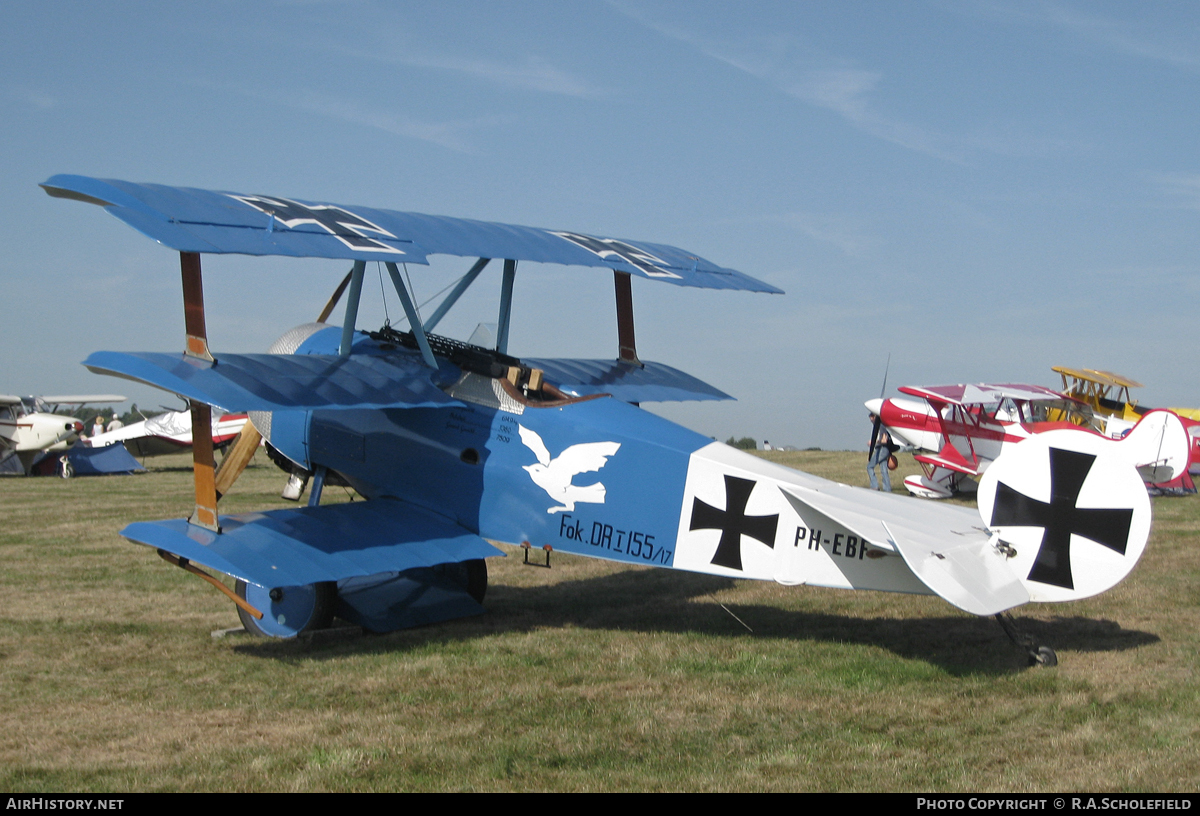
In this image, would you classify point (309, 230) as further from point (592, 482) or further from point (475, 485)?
point (592, 482)

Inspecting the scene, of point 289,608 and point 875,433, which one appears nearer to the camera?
point 289,608

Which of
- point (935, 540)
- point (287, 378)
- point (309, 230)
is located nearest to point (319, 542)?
Result: point (287, 378)

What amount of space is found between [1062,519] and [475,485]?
3.77 m

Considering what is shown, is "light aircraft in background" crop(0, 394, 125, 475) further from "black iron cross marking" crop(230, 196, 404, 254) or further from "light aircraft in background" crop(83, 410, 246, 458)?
"black iron cross marking" crop(230, 196, 404, 254)

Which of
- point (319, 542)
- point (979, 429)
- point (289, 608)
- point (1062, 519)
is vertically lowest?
point (289, 608)

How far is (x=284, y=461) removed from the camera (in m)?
8.13

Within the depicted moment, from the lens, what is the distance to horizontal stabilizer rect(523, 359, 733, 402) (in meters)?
8.77

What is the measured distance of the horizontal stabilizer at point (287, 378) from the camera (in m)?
5.96

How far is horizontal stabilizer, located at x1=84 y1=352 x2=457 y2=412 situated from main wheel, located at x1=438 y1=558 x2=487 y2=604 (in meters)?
1.65

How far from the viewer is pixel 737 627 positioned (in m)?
7.36

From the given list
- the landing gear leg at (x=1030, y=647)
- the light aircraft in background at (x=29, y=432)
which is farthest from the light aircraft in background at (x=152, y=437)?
the landing gear leg at (x=1030, y=647)

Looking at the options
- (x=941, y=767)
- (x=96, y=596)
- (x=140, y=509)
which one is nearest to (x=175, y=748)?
(x=941, y=767)

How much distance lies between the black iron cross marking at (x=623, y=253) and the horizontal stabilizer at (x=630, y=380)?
3.53ft

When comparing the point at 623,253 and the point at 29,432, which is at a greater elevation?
the point at 623,253
